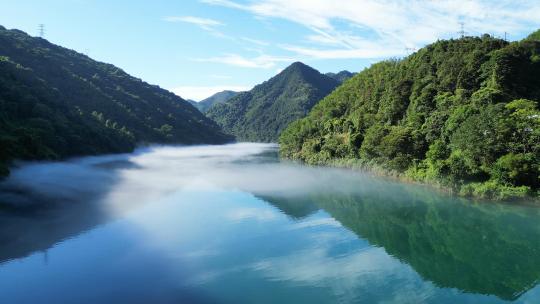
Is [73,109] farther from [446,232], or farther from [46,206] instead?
[446,232]

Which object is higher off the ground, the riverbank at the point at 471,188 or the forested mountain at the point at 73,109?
the forested mountain at the point at 73,109

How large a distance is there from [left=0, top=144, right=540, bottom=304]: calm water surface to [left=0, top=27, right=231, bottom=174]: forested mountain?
1325cm

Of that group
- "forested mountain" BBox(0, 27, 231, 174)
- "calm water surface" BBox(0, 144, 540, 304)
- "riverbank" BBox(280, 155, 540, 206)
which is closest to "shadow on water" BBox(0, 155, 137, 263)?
Result: "calm water surface" BBox(0, 144, 540, 304)

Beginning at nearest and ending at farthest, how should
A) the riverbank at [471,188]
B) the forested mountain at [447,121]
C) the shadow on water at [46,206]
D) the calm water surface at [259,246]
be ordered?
the calm water surface at [259,246] < the shadow on water at [46,206] < the riverbank at [471,188] < the forested mountain at [447,121]

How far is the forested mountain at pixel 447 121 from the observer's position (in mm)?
33000

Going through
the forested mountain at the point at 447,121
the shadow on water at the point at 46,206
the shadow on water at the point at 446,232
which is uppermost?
the forested mountain at the point at 447,121

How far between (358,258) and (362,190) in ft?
70.1

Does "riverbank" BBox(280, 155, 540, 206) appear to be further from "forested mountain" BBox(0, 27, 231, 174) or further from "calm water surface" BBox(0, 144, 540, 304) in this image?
"forested mountain" BBox(0, 27, 231, 174)

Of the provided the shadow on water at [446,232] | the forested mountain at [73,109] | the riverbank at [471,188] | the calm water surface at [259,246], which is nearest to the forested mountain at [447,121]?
the riverbank at [471,188]

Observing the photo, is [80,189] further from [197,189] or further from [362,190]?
[362,190]

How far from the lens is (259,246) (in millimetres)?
22953

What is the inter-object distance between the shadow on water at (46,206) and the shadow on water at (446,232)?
50.4ft

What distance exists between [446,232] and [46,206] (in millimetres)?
29213

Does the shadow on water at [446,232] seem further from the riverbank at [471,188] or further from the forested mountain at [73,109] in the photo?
the forested mountain at [73,109]
